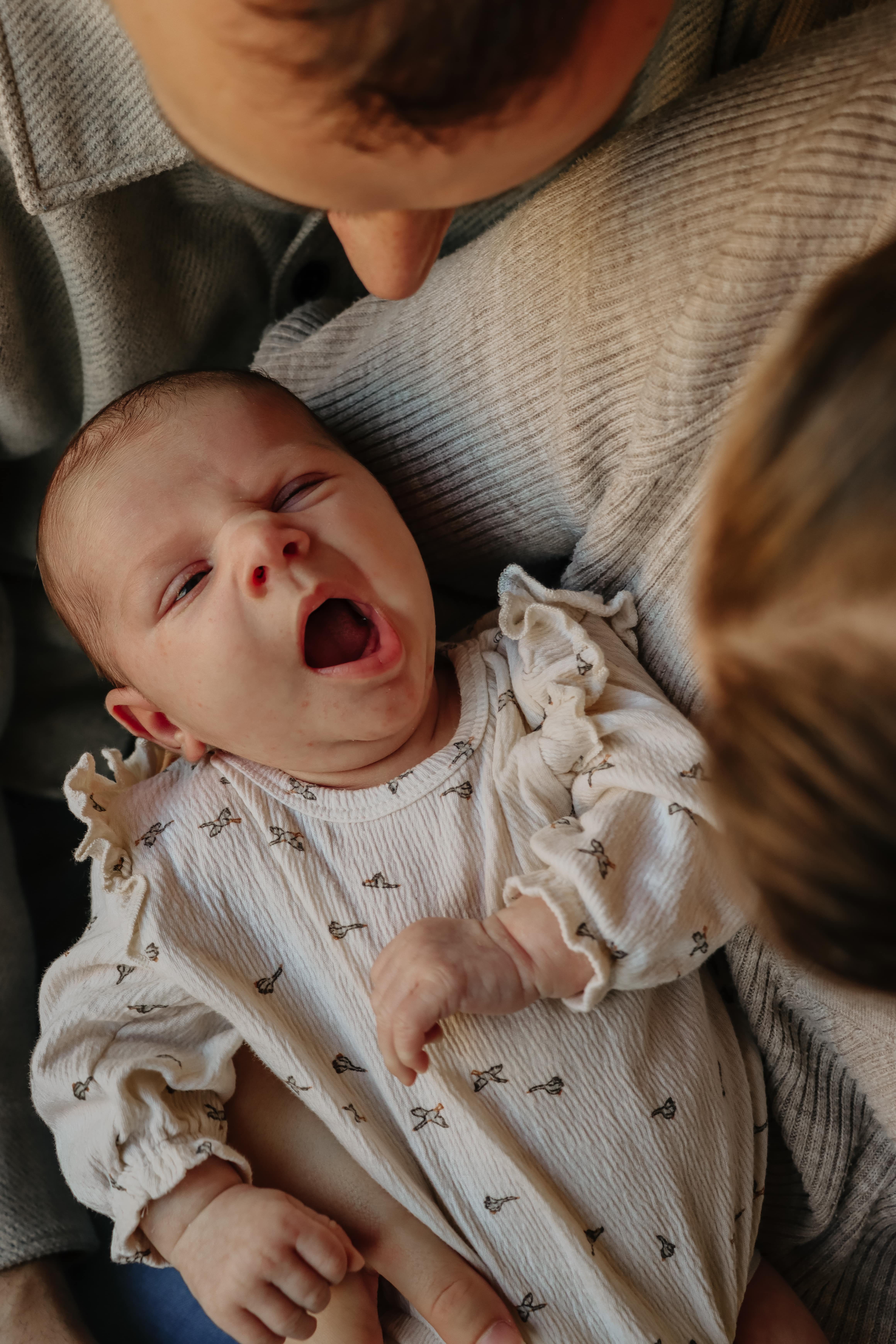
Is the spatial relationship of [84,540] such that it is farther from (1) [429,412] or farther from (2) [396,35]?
(2) [396,35]

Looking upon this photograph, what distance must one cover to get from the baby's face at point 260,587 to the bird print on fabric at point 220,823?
63 millimetres

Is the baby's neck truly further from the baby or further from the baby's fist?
the baby's fist

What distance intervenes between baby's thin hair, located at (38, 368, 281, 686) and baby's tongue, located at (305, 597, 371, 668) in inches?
8.1

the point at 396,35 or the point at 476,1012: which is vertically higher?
the point at 396,35

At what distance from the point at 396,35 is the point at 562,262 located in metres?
0.42

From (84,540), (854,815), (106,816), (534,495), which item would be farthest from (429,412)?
(854,815)

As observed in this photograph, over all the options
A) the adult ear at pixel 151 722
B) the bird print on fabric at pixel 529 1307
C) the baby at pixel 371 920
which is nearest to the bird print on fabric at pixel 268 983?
the baby at pixel 371 920

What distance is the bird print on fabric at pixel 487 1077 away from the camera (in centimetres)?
82

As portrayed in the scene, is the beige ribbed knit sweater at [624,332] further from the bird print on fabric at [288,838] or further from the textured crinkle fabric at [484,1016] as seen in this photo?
the bird print on fabric at [288,838]

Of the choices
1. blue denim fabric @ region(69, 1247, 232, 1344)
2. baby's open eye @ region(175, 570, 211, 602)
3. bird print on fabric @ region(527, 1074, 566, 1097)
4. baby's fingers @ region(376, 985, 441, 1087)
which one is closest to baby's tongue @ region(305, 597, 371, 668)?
baby's open eye @ region(175, 570, 211, 602)

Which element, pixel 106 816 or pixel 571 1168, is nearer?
pixel 571 1168

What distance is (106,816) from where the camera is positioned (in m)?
0.93

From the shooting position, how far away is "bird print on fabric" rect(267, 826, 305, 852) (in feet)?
2.98

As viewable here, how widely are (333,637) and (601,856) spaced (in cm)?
32
